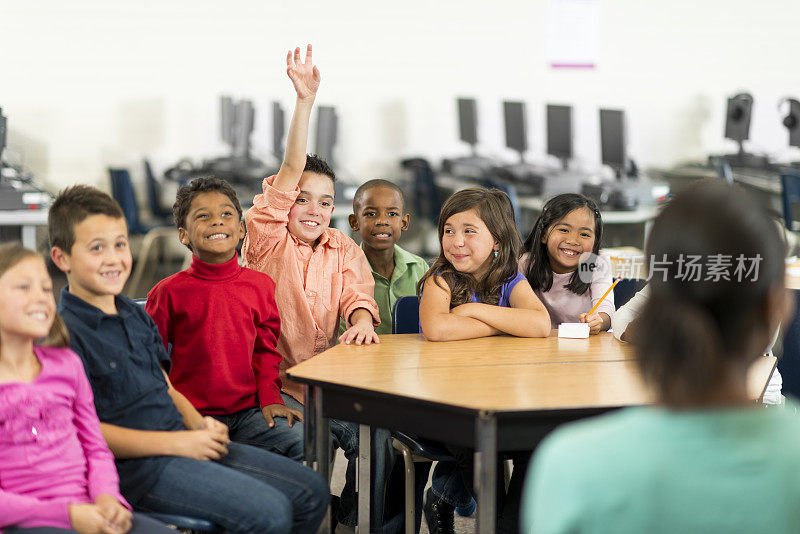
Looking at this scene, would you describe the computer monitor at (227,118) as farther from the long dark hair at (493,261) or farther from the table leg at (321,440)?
the table leg at (321,440)

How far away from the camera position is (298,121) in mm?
2193

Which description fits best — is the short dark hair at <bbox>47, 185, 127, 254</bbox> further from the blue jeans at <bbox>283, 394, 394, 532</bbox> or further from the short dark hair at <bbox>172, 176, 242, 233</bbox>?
the blue jeans at <bbox>283, 394, 394, 532</bbox>

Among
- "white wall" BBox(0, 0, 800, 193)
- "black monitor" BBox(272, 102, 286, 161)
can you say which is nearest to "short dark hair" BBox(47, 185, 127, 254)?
"black monitor" BBox(272, 102, 286, 161)

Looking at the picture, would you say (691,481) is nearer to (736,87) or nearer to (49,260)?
(49,260)

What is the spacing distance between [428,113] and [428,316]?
4.76m

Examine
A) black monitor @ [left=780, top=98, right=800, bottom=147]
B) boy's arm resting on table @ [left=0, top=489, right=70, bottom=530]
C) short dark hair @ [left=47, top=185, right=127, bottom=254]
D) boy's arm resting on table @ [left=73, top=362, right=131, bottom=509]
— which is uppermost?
black monitor @ [left=780, top=98, right=800, bottom=147]

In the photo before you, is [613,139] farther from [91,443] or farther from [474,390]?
[91,443]

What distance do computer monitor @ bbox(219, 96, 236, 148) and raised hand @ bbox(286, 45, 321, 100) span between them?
163 inches

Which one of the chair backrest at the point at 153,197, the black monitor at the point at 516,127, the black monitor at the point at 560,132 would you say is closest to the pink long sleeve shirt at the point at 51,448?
the chair backrest at the point at 153,197

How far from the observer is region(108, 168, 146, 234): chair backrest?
5.57 m

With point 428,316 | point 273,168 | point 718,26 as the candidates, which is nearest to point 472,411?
point 428,316

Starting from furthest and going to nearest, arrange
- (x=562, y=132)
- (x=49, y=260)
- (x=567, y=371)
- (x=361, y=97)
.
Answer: (x=361, y=97) → (x=562, y=132) → (x=567, y=371) → (x=49, y=260)

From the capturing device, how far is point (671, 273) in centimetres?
77

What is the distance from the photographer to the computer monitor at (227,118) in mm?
6250
